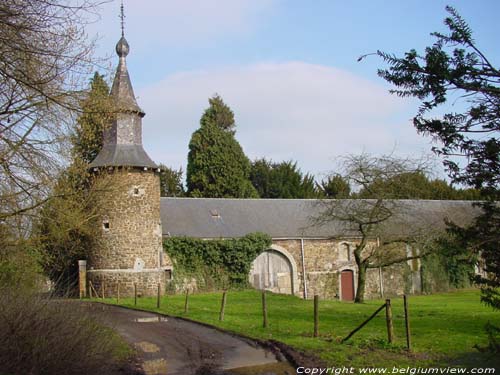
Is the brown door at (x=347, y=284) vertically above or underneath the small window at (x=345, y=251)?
underneath

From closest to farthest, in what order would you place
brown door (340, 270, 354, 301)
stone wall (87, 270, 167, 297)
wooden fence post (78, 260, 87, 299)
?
stone wall (87, 270, 167, 297), wooden fence post (78, 260, 87, 299), brown door (340, 270, 354, 301)

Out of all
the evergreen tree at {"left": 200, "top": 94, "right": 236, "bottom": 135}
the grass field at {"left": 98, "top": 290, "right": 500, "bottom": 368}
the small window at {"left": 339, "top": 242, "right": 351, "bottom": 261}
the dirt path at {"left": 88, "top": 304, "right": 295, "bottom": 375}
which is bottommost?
the dirt path at {"left": 88, "top": 304, "right": 295, "bottom": 375}

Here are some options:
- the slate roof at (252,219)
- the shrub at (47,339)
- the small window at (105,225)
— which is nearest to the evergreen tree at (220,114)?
the slate roof at (252,219)

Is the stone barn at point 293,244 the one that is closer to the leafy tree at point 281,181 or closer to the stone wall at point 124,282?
the stone wall at point 124,282

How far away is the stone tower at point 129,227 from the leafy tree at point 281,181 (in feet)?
80.1

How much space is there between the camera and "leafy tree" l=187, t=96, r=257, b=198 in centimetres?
4372

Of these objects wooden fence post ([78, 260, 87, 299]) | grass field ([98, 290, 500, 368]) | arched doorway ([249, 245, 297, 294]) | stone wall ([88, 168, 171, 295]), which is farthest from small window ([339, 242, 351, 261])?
wooden fence post ([78, 260, 87, 299])

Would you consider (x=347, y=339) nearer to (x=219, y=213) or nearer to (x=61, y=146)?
(x=61, y=146)

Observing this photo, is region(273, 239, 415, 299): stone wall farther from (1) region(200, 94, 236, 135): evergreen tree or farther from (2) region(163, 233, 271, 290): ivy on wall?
(1) region(200, 94, 236, 135): evergreen tree

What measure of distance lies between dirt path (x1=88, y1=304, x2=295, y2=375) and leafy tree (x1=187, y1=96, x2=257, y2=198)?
1128 inches

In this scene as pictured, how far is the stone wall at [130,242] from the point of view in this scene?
24.7m

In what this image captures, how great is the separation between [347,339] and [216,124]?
3753cm

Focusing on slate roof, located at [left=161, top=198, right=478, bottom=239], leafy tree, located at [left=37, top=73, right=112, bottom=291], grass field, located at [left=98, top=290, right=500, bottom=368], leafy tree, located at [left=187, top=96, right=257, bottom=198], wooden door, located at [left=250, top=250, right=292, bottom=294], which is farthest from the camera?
leafy tree, located at [left=187, top=96, right=257, bottom=198]

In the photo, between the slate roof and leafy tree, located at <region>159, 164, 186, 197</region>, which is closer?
the slate roof
